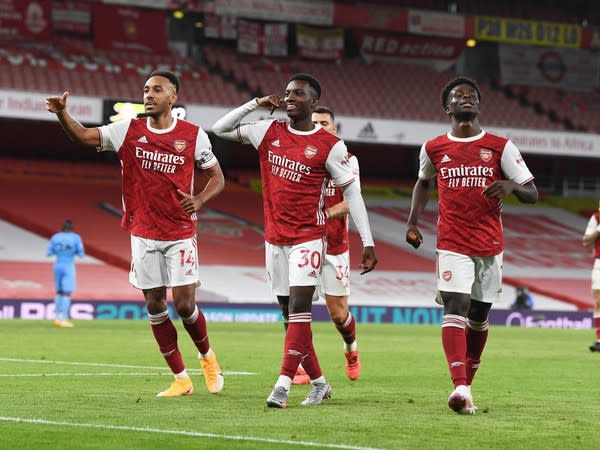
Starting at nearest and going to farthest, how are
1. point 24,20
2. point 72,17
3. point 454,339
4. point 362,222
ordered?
point 454,339, point 362,222, point 24,20, point 72,17

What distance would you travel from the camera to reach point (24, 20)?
4112 centimetres

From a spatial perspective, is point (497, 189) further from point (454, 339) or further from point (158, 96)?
point (158, 96)

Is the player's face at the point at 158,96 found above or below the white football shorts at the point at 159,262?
above

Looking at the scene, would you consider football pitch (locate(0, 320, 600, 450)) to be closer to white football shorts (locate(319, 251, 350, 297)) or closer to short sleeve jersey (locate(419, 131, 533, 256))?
white football shorts (locate(319, 251, 350, 297))

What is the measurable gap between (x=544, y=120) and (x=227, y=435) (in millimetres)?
40338

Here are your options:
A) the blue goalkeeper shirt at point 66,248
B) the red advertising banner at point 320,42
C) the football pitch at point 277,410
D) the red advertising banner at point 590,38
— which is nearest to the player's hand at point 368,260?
the football pitch at point 277,410

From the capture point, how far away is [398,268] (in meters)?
39.1

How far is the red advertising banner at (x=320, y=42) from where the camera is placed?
1812 inches

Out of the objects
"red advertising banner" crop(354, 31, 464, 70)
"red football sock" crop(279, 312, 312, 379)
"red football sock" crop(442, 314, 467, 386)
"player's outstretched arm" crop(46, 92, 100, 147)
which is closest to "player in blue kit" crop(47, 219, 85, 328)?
"player's outstretched arm" crop(46, 92, 100, 147)

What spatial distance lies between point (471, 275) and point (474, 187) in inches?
26.9

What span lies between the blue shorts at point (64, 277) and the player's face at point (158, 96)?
52.0 ft

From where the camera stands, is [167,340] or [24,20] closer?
[167,340]

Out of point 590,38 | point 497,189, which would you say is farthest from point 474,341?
point 590,38

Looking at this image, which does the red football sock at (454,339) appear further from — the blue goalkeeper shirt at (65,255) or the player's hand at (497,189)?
the blue goalkeeper shirt at (65,255)
